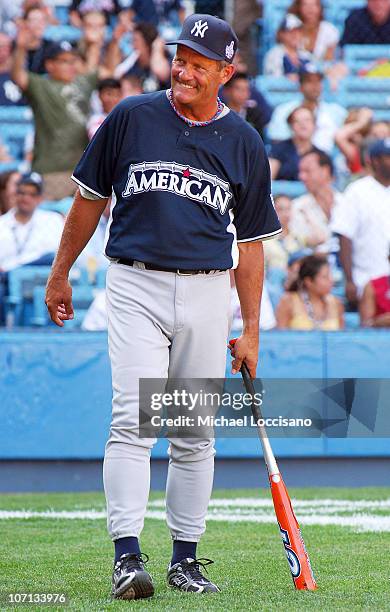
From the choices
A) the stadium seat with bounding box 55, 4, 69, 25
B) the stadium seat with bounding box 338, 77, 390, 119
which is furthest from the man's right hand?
the stadium seat with bounding box 55, 4, 69, 25

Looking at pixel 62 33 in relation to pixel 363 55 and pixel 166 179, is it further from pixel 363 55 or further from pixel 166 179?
pixel 166 179

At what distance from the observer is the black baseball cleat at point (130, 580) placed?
11.1 feet

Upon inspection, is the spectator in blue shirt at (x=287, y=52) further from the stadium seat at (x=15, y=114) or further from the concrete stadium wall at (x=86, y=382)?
the concrete stadium wall at (x=86, y=382)

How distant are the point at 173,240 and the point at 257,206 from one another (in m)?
0.42

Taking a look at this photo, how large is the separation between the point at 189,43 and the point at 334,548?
2.30 metres

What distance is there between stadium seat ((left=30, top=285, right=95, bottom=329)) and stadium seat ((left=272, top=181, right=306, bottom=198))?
195cm

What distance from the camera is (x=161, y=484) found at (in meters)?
8.00

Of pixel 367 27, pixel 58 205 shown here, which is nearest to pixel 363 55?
pixel 367 27

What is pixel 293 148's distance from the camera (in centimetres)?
1027

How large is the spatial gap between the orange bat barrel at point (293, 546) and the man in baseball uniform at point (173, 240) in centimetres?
25

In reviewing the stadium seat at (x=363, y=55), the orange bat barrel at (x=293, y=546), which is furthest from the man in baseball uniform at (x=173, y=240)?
the stadium seat at (x=363, y=55)

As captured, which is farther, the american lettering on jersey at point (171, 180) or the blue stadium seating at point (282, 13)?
the blue stadium seating at point (282, 13)

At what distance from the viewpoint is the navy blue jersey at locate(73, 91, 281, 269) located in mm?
3648

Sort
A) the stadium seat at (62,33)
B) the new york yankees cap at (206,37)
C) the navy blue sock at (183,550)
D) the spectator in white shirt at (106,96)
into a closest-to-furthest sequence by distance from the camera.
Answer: the new york yankees cap at (206,37) < the navy blue sock at (183,550) < the spectator in white shirt at (106,96) < the stadium seat at (62,33)
